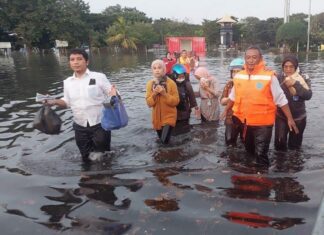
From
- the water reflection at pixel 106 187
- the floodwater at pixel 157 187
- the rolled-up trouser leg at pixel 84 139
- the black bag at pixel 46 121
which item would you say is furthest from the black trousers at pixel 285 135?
the black bag at pixel 46 121

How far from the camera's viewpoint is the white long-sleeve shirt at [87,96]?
5.44m

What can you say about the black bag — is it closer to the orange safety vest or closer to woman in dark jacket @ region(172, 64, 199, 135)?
the orange safety vest

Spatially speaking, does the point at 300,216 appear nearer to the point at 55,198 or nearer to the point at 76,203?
the point at 76,203

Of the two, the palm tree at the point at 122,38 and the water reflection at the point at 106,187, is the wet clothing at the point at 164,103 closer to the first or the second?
the water reflection at the point at 106,187

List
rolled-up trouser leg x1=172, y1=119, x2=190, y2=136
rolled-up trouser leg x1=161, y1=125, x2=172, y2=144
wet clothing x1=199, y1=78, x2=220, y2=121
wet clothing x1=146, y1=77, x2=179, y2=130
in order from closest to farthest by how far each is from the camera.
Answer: wet clothing x1=146, y1=77, x2=179, y2=130 → rolled-up trouser leg x1=161, y1=125, x2=172, y2=144 → rolled-up trouser leg x1=172, y1=119, x2=190, y2=136 → wet clothing x1=199, y1=78, x2=220, y2=121

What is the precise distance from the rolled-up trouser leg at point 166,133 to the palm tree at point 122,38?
56741 mm

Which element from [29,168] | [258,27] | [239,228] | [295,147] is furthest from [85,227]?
[258,27]

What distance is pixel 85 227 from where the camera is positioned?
4.12m

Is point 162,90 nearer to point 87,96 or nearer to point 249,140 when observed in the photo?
point 87,96

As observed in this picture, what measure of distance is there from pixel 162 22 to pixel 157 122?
76.3m

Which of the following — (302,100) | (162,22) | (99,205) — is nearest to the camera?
(99,205)

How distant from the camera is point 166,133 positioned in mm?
6828

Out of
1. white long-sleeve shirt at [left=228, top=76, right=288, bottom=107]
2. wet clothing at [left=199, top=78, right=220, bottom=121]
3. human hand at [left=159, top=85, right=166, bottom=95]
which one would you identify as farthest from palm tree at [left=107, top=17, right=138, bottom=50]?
white long-sleeve shirt at [left=228, top=76, right=288, bottom=107]

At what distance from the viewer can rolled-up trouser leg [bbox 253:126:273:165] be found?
534 centimetres
